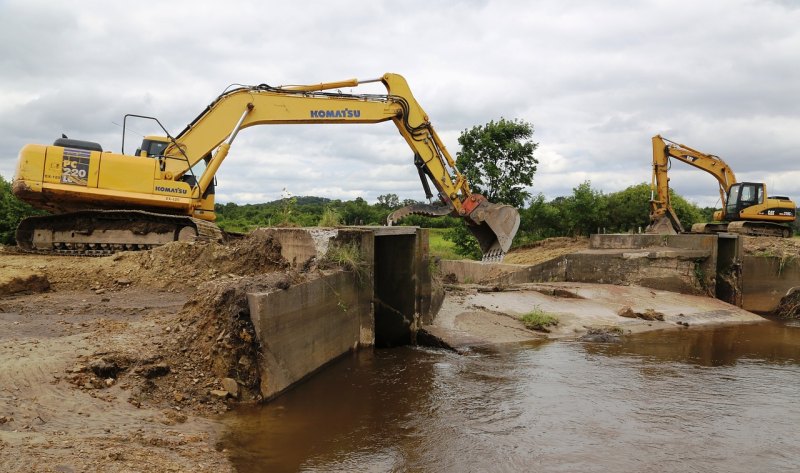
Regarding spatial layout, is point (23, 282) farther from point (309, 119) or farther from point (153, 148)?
point (309, 119)

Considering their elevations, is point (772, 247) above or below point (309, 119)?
below

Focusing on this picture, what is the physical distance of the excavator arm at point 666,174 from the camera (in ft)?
70.0

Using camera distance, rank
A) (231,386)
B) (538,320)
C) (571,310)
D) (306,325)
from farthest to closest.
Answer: (571,310), (538,320), (306,325), (231,386)

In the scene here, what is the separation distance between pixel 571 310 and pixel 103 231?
9555 millimetres

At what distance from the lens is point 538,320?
36.1 feet

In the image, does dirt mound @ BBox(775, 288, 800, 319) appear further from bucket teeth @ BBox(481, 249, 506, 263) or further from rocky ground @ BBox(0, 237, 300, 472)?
rocky ground @ BBox(0, 237, 300, 472)

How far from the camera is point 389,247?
421 inches

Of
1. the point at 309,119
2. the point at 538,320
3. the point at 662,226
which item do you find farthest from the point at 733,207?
the point at 309,119

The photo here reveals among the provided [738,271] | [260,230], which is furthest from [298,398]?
[738,271]

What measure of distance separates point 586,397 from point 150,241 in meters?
8.96

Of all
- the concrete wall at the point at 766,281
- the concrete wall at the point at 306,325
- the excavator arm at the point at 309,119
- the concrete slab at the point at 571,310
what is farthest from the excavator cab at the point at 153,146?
the concrete wall at the point at 766,281

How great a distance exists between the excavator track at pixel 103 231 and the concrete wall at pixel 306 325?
13.9 ft

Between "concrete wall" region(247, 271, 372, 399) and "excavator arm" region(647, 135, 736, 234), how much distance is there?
15.4 m

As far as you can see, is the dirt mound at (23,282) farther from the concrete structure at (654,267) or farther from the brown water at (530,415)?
the concrete structure at (654,267)
